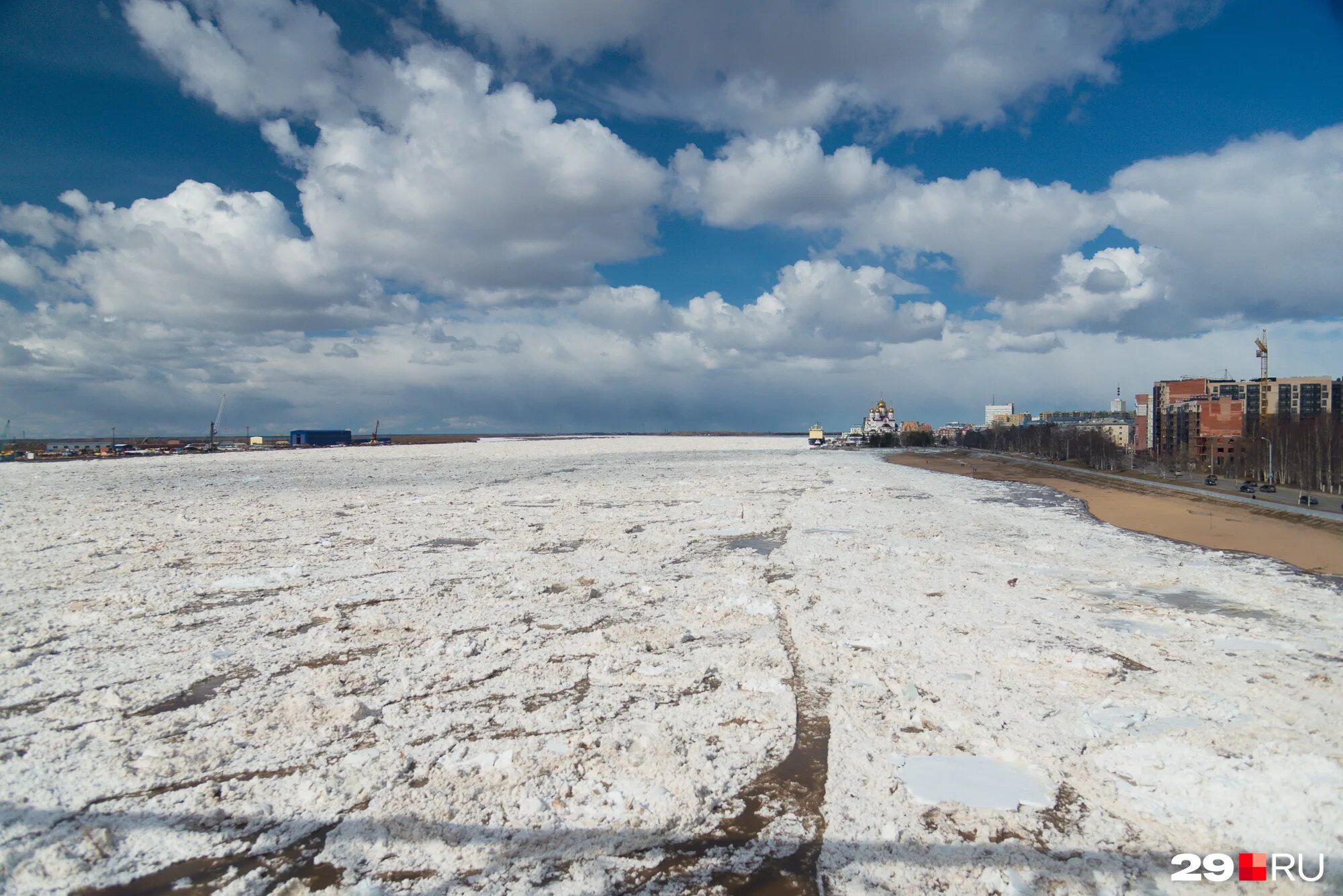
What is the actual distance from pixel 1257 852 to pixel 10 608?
1067 cm

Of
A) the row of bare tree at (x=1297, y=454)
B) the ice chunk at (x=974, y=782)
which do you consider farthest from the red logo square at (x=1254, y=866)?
the row of bare tree at (x=1297, y=454)

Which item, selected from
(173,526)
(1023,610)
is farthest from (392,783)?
(173,526)

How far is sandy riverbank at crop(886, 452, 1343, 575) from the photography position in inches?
516

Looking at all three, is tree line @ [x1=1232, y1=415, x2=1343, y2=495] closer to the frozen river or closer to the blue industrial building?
the frozen river

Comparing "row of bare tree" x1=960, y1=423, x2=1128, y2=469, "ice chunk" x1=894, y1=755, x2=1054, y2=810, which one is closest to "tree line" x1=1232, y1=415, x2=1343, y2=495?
"row of bare tree" x1=960, y1=423, x2=1128, y2=469

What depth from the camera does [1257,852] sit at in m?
3.20

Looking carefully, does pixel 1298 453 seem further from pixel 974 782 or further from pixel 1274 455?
pixel 974 782

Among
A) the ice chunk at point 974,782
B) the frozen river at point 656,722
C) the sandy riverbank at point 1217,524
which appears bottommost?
the sandy riverbank at point 1217,524

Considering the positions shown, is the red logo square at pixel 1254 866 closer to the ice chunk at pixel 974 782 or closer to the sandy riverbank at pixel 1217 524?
the ice chunk at pixel 974 782

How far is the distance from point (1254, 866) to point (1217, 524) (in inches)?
→ 731

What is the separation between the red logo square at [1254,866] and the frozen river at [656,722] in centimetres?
9

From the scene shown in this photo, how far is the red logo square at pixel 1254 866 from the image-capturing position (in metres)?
3.05

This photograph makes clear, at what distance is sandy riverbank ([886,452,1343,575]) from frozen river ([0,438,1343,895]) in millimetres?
3910

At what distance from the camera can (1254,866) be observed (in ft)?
10.2
